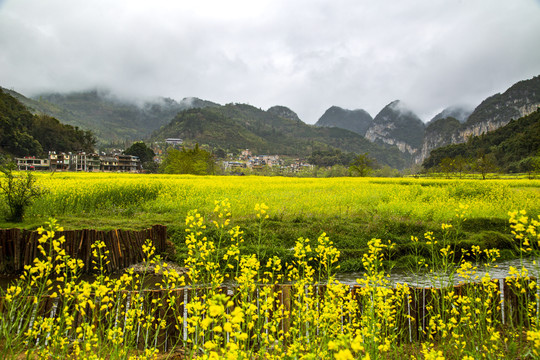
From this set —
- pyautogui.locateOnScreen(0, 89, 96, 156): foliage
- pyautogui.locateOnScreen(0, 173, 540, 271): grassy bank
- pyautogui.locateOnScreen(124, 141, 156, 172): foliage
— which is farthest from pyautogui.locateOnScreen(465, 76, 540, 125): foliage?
pyautogui.locateOnScreen(0, 89, 96, 156): foliage

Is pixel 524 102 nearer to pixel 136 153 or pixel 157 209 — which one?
pixel 136 153

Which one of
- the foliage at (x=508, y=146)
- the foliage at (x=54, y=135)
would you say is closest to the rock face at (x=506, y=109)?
the foliage at (x=508, y=146)

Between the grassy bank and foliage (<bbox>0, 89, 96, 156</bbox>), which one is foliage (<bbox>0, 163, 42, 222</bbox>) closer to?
the grassy bank

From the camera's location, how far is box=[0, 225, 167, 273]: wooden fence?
276 inches

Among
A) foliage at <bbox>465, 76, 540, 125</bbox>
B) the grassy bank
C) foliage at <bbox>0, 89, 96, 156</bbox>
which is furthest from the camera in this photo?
foliage at <bbox>465, 76, 540, 125</bbox>

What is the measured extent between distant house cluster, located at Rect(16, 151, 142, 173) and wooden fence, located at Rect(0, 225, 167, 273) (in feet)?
197

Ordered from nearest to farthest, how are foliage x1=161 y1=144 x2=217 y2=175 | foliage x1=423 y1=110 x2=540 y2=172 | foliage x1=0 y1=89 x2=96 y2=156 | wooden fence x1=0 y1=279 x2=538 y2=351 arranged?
wooden fence x1=0 y1=279 x2=538 y2=351, foliage x1=161 y1=144 x2=217 y2=175, foliage x1=423 y1=110 x2=540 y2=172, foliage x1=0 y1=89 x2=96 y2=156

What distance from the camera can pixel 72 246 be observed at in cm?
709

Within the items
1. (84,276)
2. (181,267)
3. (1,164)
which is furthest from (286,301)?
(1,164)

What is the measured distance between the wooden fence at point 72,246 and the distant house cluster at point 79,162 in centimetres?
6005

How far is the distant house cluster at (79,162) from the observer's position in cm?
6194

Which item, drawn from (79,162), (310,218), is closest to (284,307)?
(310,218)

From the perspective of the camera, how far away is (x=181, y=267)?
8047 millimetres

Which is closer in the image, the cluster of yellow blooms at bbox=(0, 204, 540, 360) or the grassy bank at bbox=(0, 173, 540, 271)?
the cluster of yellow blooms at bbox=(0, 204, 540, 360)
